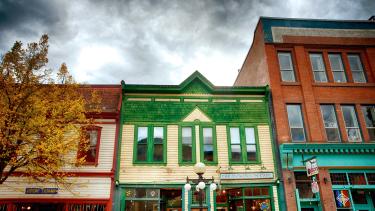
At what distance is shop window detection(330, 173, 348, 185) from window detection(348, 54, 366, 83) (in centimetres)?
696

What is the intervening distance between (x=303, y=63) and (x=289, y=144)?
20.3ft

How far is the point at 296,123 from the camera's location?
1700cm

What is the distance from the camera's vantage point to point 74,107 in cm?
1248

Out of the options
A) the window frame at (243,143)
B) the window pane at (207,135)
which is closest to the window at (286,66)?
the window frame at (243,143)

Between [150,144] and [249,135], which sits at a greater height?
[249,135]

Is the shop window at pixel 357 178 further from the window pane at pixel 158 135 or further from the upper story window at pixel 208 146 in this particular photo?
the window pane at pixel 158 135

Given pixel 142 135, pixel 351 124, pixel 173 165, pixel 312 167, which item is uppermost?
pixel 351 124

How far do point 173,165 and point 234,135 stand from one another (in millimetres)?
4228

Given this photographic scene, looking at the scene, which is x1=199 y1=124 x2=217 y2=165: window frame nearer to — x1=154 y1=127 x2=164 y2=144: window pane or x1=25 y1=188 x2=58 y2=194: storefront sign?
x1=154 y1=127 x2=164 y2=144: window pane

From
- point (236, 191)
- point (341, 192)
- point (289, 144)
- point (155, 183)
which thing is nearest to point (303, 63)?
point (289, 144)

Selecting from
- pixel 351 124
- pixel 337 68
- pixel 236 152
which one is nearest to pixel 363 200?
pixel 351 124

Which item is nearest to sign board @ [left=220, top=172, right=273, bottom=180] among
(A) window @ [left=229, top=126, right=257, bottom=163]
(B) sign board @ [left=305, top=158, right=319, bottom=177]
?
(A) window @ [left=229, top=126, right=257, bottom=163]

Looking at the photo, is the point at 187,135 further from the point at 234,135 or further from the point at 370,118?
the point at 370,118

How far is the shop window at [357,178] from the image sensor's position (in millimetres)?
15570
